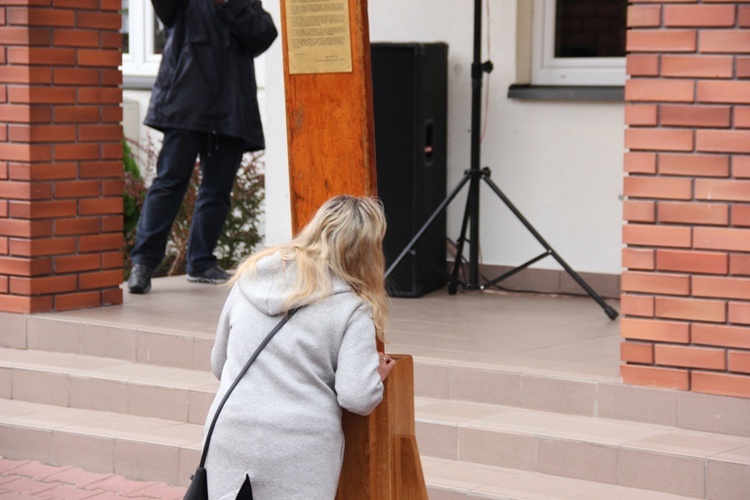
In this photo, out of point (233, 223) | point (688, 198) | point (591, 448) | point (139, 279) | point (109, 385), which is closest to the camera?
point (591, 448)

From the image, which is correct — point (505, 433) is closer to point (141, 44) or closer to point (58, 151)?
A: point (58, 151)

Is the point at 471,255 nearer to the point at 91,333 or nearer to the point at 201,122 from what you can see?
the point at 201,122

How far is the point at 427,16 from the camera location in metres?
8.49

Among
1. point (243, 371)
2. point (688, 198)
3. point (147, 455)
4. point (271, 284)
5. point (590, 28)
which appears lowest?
point (147, 455)

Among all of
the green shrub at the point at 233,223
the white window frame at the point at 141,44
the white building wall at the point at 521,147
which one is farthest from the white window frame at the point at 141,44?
the white building wall at the point at 521,147

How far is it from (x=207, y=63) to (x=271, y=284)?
410cm

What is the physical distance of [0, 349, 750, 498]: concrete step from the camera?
16.6ft

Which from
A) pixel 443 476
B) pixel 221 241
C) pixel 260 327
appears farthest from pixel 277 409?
pixel 221 241

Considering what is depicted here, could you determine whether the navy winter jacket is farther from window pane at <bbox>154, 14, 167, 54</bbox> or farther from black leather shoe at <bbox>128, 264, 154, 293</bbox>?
window pane at <bbox>154, 14, 167, 54</bbox>

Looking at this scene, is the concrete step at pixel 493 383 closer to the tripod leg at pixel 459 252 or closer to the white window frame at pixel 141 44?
the tripod leg at pixel 459 252

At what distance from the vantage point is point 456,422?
5.54m

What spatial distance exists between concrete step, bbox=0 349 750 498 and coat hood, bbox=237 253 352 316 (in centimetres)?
180

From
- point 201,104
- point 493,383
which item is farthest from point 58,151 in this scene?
point 493,383

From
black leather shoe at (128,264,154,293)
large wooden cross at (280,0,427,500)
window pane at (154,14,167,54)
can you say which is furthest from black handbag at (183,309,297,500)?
window pane at (154,14,167,54)
